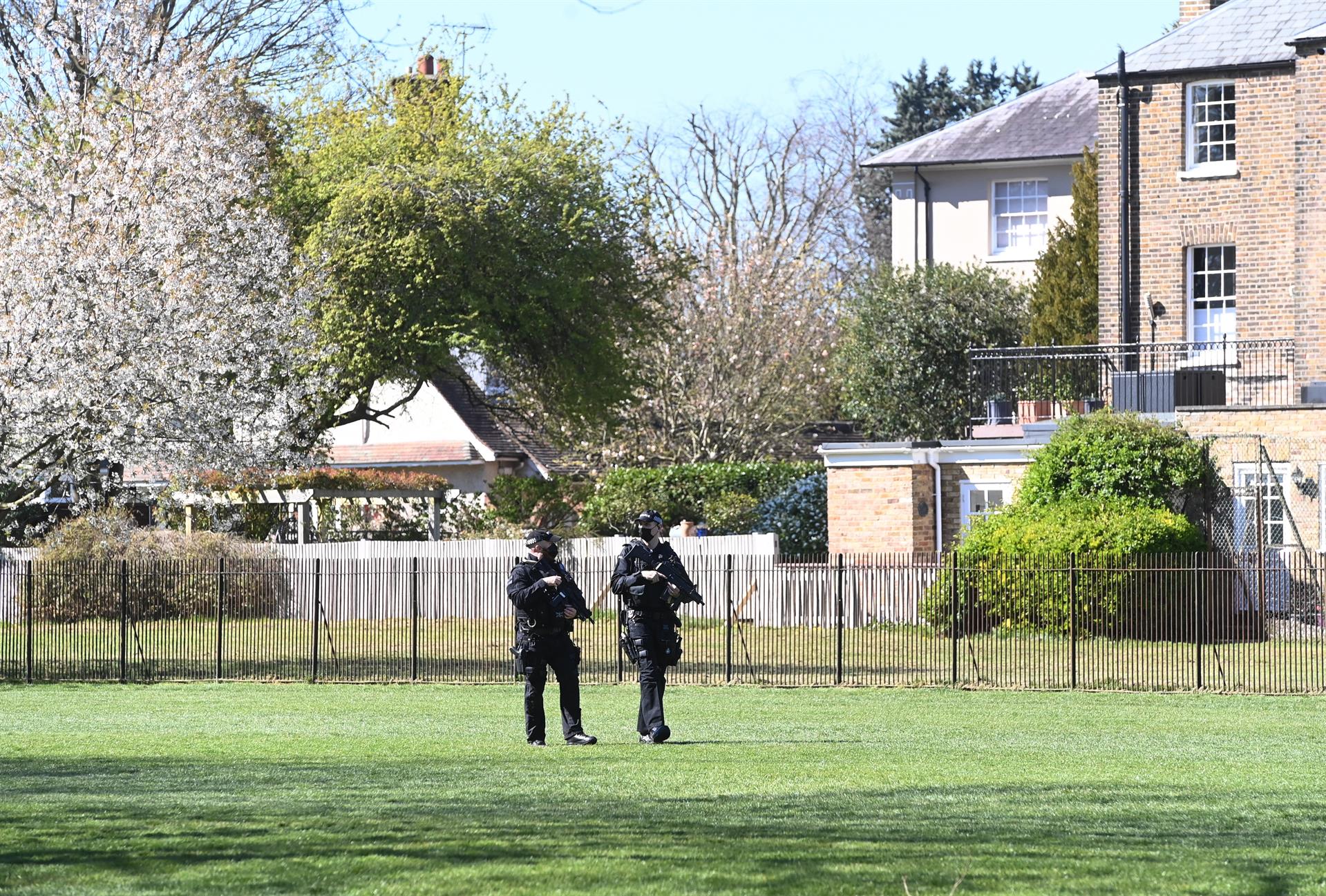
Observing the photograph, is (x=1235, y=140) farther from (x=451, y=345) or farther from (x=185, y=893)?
(x=185, y=893)

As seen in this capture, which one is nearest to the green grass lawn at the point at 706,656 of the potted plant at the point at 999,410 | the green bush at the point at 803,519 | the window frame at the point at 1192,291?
the green bush at the point at 803,519

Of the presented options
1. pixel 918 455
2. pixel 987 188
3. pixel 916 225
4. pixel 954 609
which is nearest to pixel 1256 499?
pixel 918 455

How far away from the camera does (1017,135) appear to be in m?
45.3

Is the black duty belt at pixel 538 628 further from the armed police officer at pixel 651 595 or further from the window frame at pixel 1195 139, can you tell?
the window frame at pixel 1195 139

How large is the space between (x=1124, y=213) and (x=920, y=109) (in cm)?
3768

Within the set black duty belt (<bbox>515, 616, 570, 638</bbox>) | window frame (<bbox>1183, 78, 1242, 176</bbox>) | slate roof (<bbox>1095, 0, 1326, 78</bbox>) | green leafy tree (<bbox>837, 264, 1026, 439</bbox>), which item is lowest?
black duty belt (<bbox>515, 616, 570, 638</bbox>)

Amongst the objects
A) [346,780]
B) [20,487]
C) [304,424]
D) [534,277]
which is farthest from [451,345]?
[346,780]

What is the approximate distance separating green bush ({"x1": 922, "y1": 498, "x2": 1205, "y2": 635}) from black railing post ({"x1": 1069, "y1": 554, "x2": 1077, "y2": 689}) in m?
0.43

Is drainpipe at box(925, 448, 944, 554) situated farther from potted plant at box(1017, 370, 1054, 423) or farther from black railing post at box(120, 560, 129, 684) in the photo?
black railing post at box(120, 560, 129, 684)

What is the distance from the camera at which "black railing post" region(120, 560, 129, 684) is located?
25547 millimetres

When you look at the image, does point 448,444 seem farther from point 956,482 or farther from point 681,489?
point 956,482

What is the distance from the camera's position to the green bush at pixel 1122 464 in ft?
90.4

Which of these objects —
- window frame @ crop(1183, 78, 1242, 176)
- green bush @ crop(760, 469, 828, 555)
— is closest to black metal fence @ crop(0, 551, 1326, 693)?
green bush @ crop(760, 469, 828, 555)

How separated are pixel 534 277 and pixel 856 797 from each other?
29.6 m
